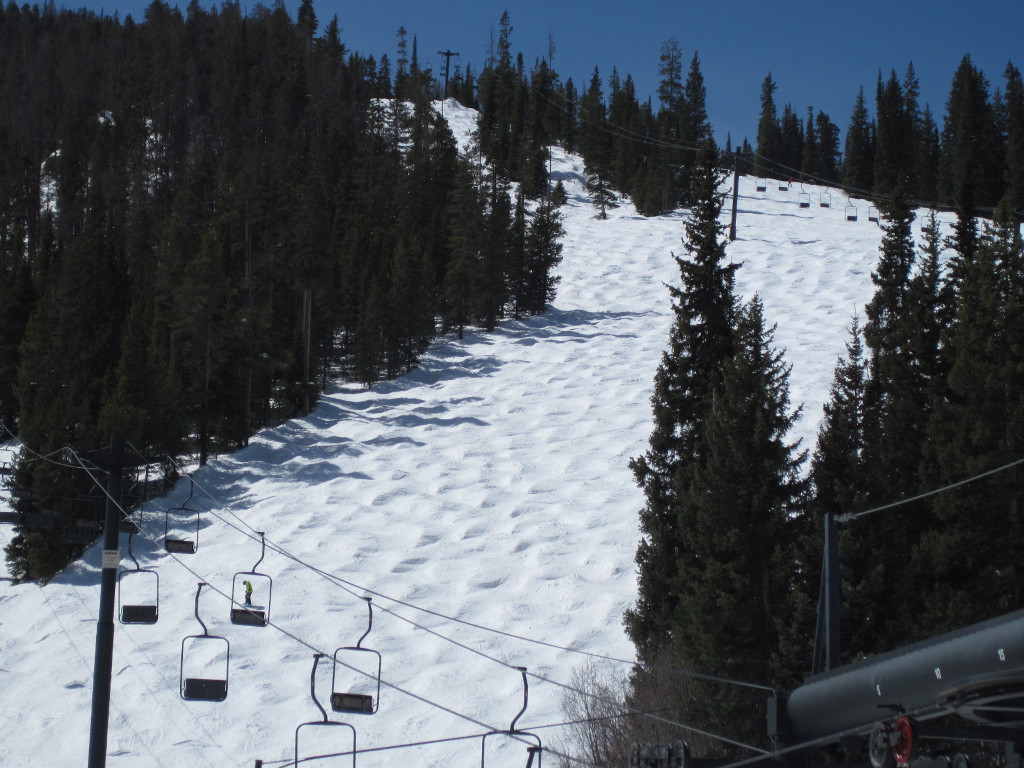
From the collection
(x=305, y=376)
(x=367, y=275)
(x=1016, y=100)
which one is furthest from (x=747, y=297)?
(x=1016, y=100)

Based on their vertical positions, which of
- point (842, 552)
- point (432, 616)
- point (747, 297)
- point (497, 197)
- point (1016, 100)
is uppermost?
point (1016, 100)

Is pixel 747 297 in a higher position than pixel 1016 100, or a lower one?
lower

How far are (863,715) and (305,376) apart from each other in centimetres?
4010

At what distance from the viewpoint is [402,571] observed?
2986 cm

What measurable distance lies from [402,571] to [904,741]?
23.9m

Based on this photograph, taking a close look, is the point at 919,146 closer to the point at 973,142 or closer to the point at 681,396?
the point at 973,142

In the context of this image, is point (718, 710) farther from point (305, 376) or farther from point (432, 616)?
point (305, 376)

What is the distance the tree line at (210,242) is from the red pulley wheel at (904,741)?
503 inches

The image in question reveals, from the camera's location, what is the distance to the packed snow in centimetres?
2256

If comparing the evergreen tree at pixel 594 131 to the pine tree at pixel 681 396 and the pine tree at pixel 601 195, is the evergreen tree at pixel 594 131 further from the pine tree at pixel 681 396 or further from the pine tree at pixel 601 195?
the pine tree at pixel 681 396

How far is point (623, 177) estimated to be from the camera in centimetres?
10131

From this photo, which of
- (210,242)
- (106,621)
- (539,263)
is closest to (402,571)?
(106,621)

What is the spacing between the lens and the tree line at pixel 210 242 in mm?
36219

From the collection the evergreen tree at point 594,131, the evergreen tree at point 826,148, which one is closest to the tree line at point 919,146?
the evergreen tree at point 826,148
